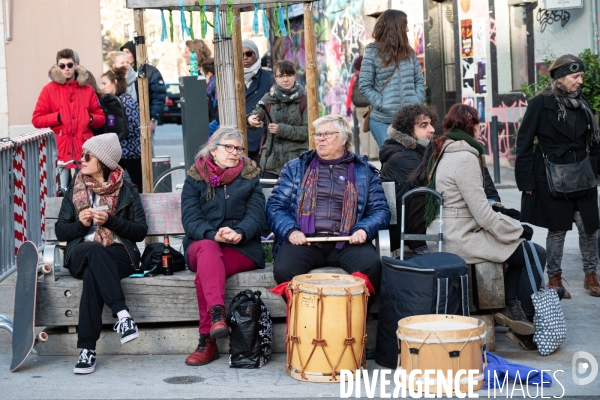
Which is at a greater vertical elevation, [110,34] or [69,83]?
[110,34]

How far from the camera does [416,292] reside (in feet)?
19.1

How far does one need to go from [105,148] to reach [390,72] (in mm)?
3006

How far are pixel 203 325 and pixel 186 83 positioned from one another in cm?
233

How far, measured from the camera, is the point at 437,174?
21.5ft

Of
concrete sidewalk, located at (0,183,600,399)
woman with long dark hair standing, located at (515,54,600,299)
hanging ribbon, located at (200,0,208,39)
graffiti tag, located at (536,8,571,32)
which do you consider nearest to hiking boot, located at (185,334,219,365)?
concrete sidewalk, located at (0,183,600,399)

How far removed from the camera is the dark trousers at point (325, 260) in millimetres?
6242

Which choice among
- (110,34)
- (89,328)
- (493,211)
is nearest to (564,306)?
(493,211)

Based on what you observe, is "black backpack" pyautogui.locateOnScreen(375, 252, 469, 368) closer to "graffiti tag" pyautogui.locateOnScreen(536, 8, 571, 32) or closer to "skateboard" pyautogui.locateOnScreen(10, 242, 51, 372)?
"skateboard" pyautogui.locateOnScreen(10, 242, 51, 372)

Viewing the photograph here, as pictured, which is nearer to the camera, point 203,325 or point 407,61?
point 203,325

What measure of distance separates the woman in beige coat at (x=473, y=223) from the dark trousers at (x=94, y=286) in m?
2.04

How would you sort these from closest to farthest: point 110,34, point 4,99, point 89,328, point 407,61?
point 89,328 < point 407,61 < point 4,99 < point 110,34

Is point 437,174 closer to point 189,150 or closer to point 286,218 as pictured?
point 286,218

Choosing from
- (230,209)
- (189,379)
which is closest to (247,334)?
(189,379)

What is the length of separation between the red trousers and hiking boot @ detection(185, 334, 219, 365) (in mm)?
55
